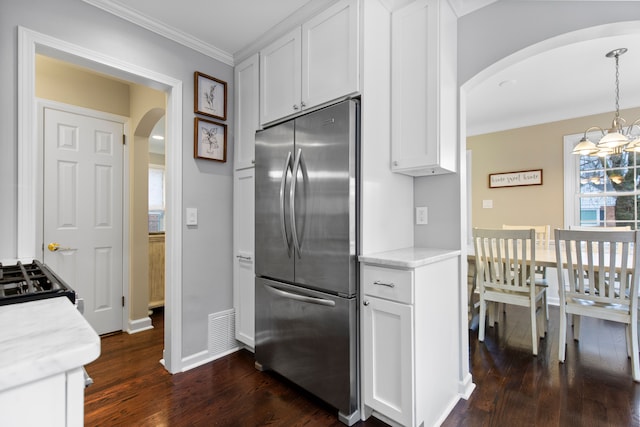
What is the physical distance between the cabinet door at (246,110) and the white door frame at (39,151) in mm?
466

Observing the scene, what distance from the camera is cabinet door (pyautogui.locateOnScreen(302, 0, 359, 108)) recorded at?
1.79 meters

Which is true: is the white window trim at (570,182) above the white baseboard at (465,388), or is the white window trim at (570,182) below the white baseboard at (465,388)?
above

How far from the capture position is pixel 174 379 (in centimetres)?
220

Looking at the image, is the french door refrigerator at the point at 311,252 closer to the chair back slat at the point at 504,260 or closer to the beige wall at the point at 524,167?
the chair back slat at the point at 504,260

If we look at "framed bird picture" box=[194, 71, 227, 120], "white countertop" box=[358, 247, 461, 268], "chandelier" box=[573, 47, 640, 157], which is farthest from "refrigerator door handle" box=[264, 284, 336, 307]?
"chandelier" box=[573, 47, 640, 157]

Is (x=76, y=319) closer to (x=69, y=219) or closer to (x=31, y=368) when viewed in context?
(x=31, y=368)

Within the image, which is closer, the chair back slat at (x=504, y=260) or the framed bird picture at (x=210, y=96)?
the framed bird picture at (x=210, y=96)

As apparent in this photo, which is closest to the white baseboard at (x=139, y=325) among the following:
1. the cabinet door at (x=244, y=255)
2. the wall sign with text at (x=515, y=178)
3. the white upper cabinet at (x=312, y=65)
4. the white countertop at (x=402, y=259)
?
the cabinet door at (x=244, y=255)

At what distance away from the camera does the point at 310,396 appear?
6.58 ft

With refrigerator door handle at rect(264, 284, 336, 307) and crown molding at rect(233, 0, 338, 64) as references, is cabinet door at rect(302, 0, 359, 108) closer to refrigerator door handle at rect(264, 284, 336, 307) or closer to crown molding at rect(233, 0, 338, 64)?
crown molding at rect(233, 0, 338, 64)

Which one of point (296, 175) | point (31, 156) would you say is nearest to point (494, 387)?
Result: point (296, 175)

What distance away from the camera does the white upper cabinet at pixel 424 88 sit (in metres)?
1.82

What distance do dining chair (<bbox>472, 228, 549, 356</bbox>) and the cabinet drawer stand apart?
174cm

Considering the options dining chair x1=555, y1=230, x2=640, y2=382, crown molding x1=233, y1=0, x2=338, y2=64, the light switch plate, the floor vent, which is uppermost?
crown molding x1=233, y1=0, x2=338, y2=64
